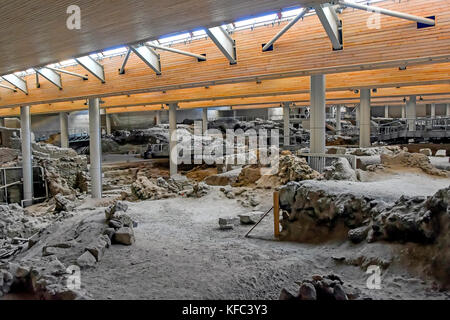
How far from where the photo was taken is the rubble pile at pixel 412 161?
1251 cm

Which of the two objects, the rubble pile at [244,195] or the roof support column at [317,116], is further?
the roof support column at [317,116]

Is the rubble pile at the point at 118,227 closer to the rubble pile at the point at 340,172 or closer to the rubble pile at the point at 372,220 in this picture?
the rubble pile at the point at 372,220

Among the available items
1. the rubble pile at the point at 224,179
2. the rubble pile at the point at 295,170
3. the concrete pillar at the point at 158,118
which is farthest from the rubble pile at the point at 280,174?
the concrete pillar at the point at 158,118

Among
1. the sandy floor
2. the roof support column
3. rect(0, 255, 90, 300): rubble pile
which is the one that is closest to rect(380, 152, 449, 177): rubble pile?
the roof support column

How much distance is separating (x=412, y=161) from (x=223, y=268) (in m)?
10.9

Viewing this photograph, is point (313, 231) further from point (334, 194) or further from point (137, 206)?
point (137, 206)

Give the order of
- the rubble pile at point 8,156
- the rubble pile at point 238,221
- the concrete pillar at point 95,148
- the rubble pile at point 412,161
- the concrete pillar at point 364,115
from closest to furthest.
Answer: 1. the rubble pile at point 238,221
2. the rubble pile at point 412,161
3. the concrete pillar at point 95,148
4. the concrete pillar at point 364,115
5. the rubble pile at point 8,156

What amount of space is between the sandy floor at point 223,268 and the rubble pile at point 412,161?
645 centimetres

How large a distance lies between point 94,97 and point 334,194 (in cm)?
1411

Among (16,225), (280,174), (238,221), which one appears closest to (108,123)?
(16,225)

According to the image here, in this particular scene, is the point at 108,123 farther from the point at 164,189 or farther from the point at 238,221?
the point at 238,221
